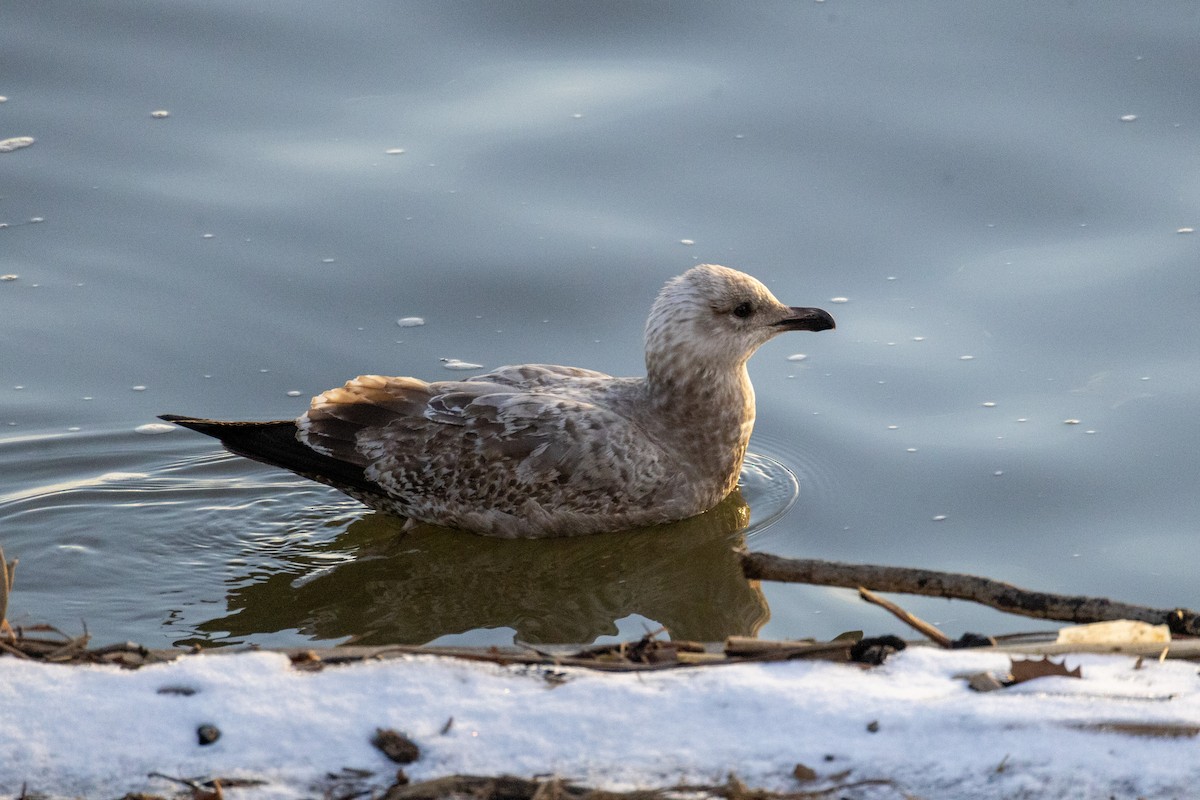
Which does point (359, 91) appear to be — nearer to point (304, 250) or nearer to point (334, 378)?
point (304, 250)

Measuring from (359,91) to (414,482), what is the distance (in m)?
4.00

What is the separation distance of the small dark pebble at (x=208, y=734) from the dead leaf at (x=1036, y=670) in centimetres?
193

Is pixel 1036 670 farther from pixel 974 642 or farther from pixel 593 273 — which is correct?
pixel 593 273

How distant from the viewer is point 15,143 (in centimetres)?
1031

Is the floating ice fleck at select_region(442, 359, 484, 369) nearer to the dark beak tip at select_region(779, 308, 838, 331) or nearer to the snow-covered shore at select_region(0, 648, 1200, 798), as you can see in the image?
the dark beak tip at select_region(779, 308, 838, 331)

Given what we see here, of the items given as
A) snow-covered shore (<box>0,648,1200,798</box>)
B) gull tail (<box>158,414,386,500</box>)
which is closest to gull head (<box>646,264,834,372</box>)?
gull tail (<box>158,414,386,500</box>)

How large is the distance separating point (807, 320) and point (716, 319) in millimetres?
445

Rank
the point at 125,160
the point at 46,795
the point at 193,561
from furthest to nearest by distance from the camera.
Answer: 1. the point at 125,160
2. the point at 193,561
3. the point at 46,795

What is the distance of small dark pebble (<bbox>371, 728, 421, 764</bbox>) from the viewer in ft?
12.1

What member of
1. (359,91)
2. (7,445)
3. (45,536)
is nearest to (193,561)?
(45,536)

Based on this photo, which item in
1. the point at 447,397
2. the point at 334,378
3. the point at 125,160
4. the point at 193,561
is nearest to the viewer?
the point at 193,561

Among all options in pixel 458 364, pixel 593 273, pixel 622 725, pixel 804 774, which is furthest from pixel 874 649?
pixel 593 273

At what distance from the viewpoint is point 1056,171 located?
31.4ft

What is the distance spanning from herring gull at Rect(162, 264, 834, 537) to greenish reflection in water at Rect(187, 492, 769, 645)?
0.15 m
